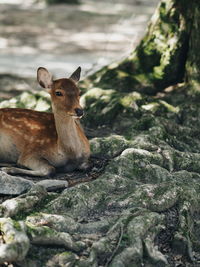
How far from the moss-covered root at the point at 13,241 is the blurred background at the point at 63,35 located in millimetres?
6451

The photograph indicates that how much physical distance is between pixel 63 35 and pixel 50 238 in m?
15.0

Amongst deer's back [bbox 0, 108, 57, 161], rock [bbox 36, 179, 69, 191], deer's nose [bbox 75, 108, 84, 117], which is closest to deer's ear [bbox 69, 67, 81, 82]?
deer's back [bbox 0, 108, 57, 161]

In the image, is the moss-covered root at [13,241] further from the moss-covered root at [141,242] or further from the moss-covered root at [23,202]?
the moss-covered root at [141,242]

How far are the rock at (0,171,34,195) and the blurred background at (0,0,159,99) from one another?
17.7ft

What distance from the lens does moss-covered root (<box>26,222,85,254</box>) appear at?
6172mm

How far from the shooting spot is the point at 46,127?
27.3 feet

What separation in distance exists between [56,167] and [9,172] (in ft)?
1.87

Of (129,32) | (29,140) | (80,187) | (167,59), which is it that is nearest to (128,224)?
(80,187)

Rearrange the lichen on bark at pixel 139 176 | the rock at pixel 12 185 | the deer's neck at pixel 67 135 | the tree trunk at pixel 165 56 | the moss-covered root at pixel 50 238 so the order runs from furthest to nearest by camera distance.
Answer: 1. the tree trunk at pixel 165 56
2. the deer's neck at pixel 67 135
3. the rock at pixel 12 185
4. the lichen on bark at pixel 139 176
5. the moss-covered root at pixel 50 238

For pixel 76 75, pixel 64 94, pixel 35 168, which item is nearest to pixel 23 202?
pixel 35 168

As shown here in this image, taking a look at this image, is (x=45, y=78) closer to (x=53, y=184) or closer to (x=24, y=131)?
(x=24, y=131)

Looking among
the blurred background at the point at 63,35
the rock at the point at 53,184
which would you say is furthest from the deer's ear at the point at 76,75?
the blurred background at the point at 63,35

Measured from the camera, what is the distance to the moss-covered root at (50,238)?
6.17 metres

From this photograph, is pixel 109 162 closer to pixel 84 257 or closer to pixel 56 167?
pixel 56 167
